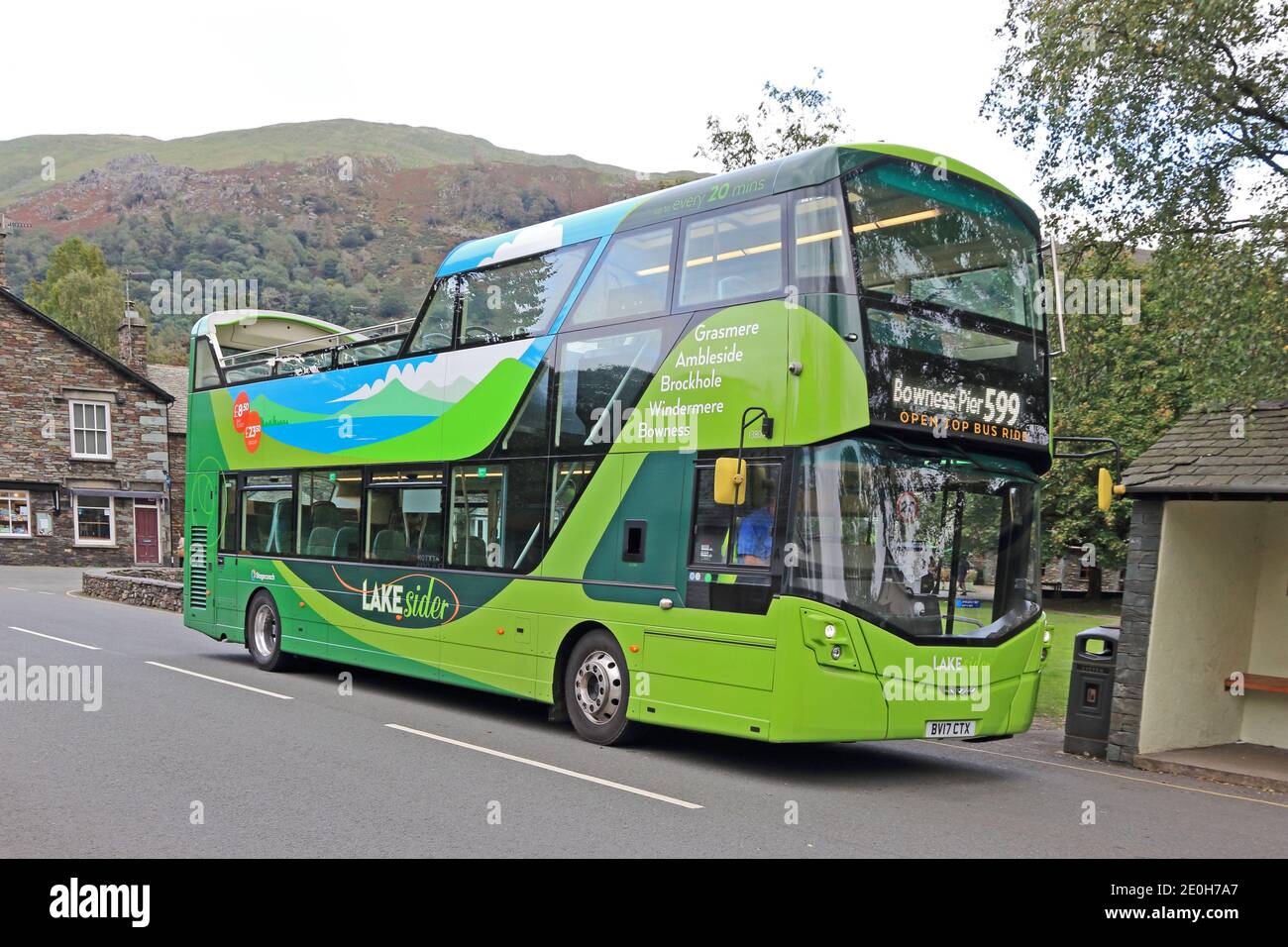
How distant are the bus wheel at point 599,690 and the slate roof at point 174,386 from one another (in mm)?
40720

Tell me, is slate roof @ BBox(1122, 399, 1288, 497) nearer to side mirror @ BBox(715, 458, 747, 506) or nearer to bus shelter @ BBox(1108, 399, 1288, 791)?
bus shelter @ BBox(1108, 399, 1288, 791)

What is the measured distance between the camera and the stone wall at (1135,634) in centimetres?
1052

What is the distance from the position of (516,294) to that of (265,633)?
6.75 metres

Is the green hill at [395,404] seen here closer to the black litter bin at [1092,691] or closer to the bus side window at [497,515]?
the bus side window at [497,515]

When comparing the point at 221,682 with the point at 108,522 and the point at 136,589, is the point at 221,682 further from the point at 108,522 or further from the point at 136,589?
the point at 108,522

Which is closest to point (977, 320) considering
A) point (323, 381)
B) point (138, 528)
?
point (323, 381)

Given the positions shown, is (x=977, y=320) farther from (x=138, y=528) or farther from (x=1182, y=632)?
(x=138, y=528)

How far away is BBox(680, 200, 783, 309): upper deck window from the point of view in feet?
28.8

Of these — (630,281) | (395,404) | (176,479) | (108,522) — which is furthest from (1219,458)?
(176,479)

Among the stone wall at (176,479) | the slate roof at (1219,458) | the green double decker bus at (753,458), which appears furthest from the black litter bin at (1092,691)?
the stone wall at (176,479)

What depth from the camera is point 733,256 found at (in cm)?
910

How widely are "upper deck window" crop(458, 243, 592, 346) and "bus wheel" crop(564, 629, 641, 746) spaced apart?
10.2ft
